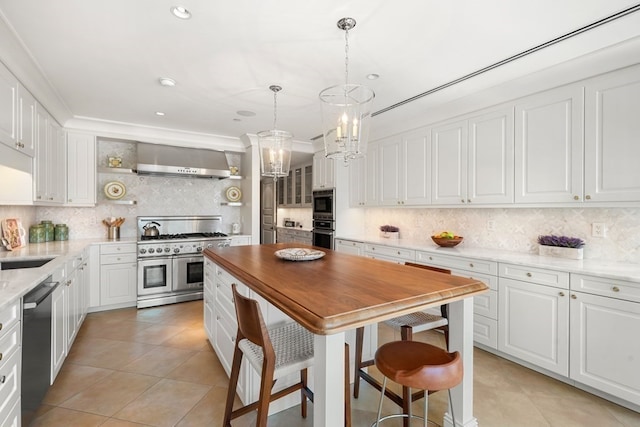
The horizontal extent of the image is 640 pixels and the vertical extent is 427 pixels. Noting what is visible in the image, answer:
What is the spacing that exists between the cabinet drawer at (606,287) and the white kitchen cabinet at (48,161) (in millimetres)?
4577

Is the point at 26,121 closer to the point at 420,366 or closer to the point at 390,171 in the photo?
the point at 420,366

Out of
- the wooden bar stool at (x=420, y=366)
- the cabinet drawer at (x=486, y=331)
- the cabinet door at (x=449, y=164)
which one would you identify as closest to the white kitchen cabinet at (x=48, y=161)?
the wooden bar stool at (x=420, y=366)

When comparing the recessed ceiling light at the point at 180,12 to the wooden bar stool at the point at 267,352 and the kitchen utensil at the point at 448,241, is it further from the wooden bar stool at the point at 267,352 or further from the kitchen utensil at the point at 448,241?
the kitchen utensil at the point at 448,241

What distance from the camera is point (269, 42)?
2.13m

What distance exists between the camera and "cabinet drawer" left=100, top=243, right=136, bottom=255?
12.7ft

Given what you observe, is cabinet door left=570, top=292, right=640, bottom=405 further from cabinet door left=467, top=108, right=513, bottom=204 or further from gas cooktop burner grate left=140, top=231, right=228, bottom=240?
gas cooktop burner grate left=140, top=231, right=228, bottom=240

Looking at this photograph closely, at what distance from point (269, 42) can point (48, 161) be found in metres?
2.83

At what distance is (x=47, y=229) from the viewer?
3.66m

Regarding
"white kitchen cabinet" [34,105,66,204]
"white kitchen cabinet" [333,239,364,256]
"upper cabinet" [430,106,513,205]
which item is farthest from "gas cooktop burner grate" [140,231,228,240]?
"upper cabinet" [430,106,513,205]

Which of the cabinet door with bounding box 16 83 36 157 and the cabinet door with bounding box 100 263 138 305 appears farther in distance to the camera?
the cabinet door with bounding box 100 263 138 305

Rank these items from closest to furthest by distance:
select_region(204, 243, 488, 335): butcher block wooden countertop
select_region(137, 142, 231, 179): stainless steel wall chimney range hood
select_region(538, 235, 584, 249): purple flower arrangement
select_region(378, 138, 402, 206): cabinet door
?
select_region(204, 243, 488, 335): butcher block wooden countertop < select_region(538, 235, 584, 249): purple flower arrangement < select_region(378, 138, 402, 206): cabinet door < select_region(137, 142, 231, 179): stainless steel wall chimney range hood

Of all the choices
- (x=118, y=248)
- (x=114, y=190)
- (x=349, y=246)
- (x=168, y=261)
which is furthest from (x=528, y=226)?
(x=114, y=190)

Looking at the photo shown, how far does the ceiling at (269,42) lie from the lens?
1778mm

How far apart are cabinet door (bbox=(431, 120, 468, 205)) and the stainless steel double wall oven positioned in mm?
1718
